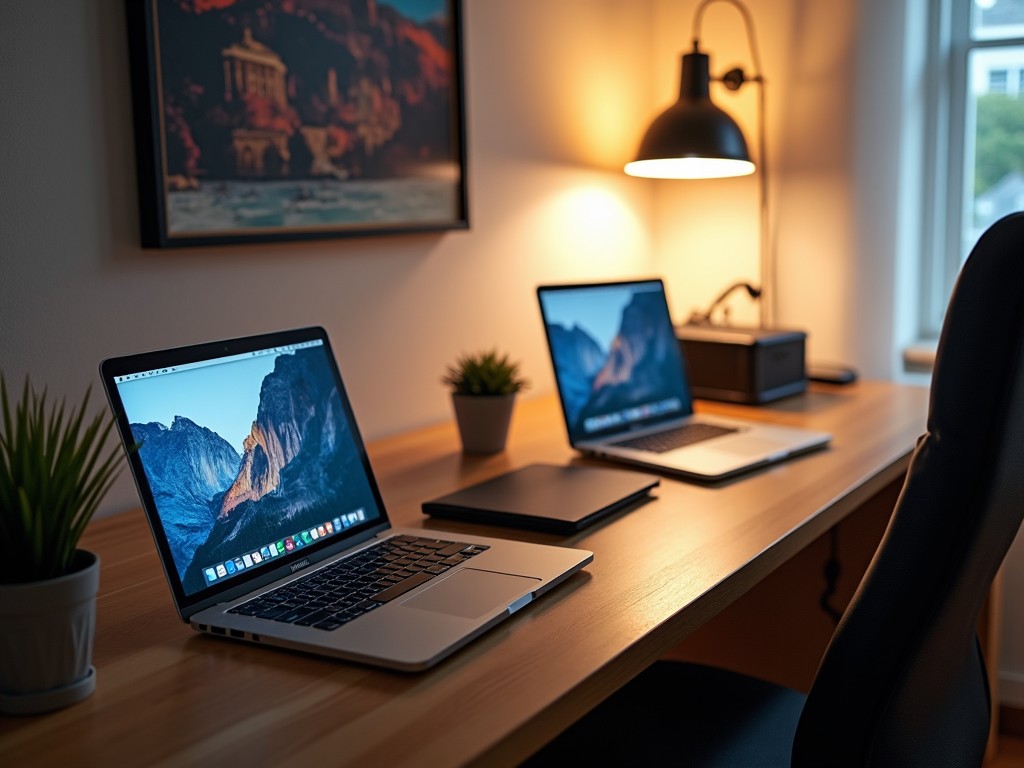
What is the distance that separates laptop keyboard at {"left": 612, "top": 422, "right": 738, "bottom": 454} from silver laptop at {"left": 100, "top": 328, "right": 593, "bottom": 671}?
1.79ft

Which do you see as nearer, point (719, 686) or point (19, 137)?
point (19, 137)

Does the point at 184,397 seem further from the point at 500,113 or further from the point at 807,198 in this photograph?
the point at 807,198

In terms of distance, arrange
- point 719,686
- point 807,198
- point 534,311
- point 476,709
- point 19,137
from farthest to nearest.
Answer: point 807,198 → point 534,311 → point 719,686 → point 19,137 → point 476,709

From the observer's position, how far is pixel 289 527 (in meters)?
1.13

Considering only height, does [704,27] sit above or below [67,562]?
above

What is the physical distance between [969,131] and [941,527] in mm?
2016

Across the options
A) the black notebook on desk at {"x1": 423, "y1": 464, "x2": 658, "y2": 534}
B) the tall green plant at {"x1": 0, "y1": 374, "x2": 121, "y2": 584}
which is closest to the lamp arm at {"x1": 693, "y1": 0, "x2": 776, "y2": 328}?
the black notebook on desk at {"x1": 423, "y1": 464, "x2": 658, "y2": 534}

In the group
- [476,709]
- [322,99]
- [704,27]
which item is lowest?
[476,709]

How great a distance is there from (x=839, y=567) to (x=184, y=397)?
4.49ft

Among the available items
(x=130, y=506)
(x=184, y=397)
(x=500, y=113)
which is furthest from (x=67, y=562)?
(x=500, y=113)

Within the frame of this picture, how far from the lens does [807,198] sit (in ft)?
8.11

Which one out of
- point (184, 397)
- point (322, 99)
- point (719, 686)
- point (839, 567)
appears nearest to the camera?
point (184, 397)

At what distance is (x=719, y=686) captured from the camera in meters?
1.37

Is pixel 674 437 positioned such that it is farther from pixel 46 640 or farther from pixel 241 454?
pixel 46 640
